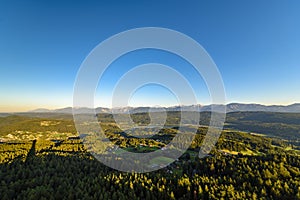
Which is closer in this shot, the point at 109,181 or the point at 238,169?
the point at 109,181

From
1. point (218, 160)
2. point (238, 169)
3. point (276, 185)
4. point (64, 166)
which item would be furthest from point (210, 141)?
point (64, 166)

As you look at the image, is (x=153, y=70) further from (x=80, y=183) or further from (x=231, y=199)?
(x=80, y=183)

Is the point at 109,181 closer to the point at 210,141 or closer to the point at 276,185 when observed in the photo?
the point at 276,185

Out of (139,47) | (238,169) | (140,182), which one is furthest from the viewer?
(238,169)

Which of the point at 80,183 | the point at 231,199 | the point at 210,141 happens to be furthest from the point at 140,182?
the point at 210,141

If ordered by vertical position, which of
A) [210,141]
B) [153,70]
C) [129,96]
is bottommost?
[210,141]

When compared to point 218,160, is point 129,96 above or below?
above

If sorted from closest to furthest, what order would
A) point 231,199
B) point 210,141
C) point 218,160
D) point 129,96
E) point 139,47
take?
point 139,47 < point 129,96 < point 231,199 < point 218,160 < point 210,141

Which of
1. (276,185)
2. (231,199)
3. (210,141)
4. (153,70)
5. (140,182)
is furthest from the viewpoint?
(210,141)

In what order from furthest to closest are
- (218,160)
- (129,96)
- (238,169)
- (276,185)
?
(218,160) < (238,169) < (276,185) < (129,96)
